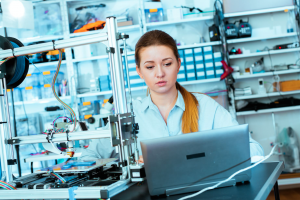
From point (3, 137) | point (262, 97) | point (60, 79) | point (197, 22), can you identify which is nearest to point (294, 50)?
point (262, 97)

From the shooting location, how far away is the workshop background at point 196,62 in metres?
3.34

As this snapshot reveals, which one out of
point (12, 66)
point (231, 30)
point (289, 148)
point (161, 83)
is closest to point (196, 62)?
point (231, 30)

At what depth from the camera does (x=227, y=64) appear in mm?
3309

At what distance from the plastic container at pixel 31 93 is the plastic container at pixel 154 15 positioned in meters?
1.65

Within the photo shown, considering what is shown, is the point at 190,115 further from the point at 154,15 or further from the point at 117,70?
the point at 154,15

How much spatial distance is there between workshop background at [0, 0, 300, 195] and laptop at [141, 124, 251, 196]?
2.43 m

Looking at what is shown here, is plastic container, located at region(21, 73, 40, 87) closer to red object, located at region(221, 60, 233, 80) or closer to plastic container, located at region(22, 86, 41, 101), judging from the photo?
plastic container, located at region(22, 86, 41, 101)

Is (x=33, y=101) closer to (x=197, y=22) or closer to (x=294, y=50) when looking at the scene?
(x=197, y=22)

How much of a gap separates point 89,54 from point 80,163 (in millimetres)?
2540

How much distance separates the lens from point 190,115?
1.51m

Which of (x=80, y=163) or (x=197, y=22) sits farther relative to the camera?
(x=197, y=22)

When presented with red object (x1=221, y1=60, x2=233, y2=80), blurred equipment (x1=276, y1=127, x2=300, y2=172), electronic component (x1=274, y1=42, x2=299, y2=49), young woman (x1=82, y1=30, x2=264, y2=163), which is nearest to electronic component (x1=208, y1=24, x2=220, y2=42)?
red object (x1=221, y1=60, x2=233, y2=80)

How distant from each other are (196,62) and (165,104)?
6.10 ft

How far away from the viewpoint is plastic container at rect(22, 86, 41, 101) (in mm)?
3611
